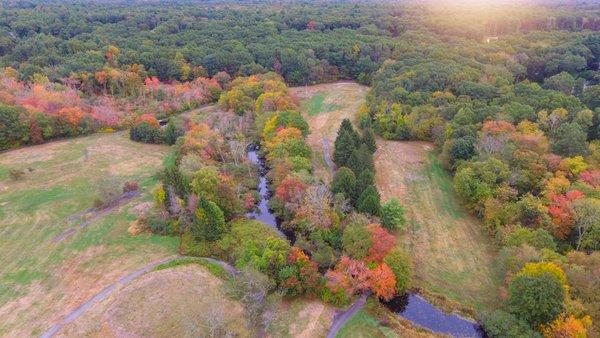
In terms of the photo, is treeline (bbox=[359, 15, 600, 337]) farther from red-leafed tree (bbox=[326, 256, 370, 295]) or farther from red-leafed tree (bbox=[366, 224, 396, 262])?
red-leafed tree (bbox=[326, 256, 370, 295])

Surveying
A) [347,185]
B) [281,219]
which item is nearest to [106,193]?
[281,219]

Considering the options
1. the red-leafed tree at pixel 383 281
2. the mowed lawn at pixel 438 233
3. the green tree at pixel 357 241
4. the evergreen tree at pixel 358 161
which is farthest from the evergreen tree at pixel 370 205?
the red-leafed tree at pixel 383 281

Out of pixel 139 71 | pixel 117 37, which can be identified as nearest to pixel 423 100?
pixel 139 71

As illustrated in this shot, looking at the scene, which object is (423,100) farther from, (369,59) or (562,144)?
(369,59)

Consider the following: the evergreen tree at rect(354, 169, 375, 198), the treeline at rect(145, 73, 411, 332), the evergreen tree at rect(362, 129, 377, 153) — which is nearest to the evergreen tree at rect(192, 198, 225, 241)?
the treeline at rect(145, 73, 411, 332)

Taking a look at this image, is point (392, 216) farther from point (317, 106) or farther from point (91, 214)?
point (317, 106)

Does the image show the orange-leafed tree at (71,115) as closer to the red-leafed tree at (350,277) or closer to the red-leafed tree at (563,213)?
the red-leafed tree at (350,277)
